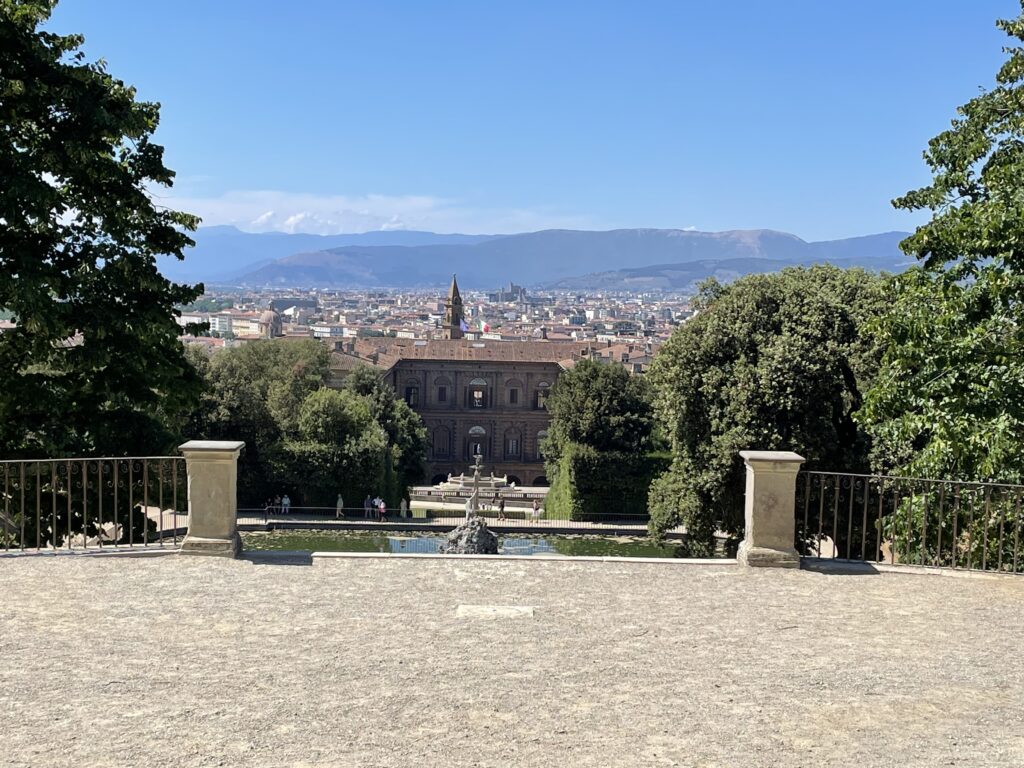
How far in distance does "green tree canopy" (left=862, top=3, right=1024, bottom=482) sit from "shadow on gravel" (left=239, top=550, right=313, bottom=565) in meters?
6.45

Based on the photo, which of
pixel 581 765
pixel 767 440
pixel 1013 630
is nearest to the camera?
pixel 581 765

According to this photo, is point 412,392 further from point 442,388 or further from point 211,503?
point 211,503

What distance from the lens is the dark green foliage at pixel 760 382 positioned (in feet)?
69.4

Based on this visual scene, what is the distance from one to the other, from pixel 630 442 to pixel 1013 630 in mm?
45014

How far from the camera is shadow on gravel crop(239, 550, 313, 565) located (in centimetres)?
1014

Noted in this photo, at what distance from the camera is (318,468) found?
1957 inches

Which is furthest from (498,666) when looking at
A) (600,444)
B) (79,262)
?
(600,444)

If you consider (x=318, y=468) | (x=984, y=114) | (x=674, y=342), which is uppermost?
(x=984, y=114)

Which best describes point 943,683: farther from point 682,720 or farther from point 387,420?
point 387,420

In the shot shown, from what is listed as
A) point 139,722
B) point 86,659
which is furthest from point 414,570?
point 139,722

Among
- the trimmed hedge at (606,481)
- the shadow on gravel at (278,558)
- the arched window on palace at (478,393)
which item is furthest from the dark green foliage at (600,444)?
the shadow on gravel at (278,558)

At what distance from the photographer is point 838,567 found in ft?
34.0

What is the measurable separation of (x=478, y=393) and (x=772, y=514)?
87.6 meters

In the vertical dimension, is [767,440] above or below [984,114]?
below
